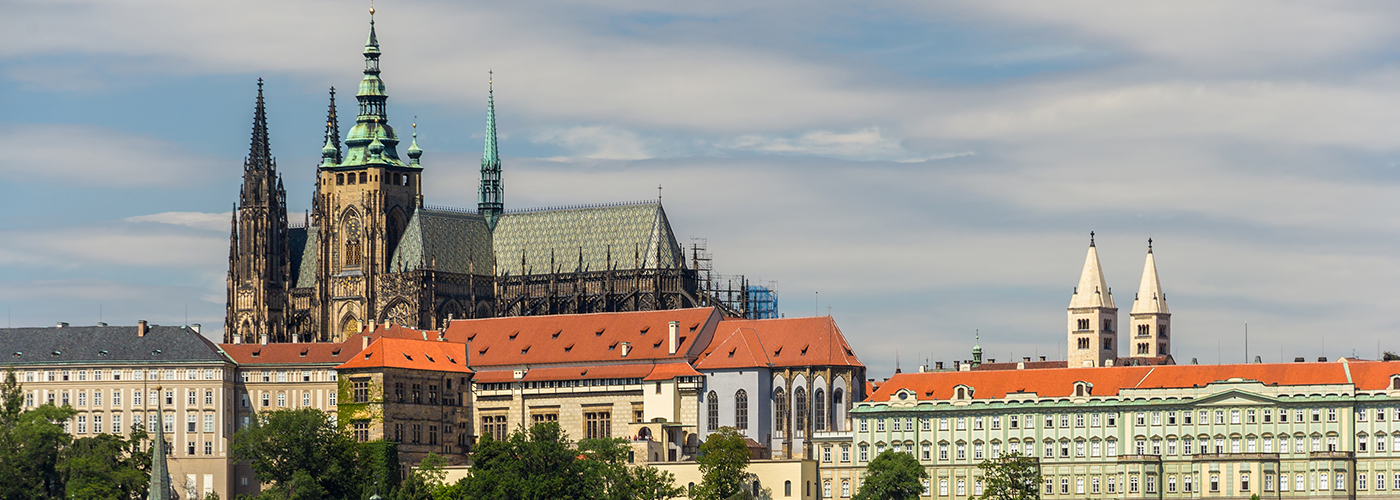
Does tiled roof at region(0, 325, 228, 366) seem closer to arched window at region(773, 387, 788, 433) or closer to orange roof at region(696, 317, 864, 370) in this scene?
orange roof at region(696, 317, 864, 370)

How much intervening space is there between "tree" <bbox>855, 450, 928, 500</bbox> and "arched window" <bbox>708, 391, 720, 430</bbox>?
→ 2249 cm

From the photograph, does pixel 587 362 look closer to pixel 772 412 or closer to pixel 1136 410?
pixel 772 412

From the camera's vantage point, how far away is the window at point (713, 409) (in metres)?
191

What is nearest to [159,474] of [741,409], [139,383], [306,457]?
[306,457]

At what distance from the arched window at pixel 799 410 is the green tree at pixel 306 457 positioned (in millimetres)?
28682

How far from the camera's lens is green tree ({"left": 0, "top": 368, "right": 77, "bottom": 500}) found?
175250 mm

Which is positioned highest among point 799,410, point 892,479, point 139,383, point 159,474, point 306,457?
point 139,383

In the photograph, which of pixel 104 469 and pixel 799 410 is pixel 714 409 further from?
pixel 104 469

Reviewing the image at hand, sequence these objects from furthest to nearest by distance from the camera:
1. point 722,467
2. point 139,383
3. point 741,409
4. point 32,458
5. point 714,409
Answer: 1. point 139,383
2. point 714,409
3. point 741,409
4. point 32,458
5. point 722,467

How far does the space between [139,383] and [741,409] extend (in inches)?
1684

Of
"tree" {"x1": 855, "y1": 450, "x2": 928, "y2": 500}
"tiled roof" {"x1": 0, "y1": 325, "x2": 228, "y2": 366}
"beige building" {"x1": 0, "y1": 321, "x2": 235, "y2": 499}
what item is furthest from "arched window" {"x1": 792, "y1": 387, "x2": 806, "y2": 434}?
"tiled roof" {"x1": 0, "y1": 325, "x2": 228, "y2": 366}

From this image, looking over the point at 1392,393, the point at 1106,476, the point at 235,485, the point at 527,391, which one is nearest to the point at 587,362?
the point at 527,391

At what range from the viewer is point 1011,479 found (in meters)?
164

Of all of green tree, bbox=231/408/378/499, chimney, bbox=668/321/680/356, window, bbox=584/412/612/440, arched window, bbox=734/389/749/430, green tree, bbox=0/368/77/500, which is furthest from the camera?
chimney, bbox=668/321/680/356
